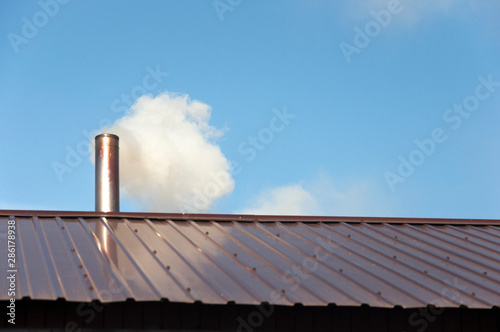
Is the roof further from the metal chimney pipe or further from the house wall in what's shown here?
the metal chimney pipe

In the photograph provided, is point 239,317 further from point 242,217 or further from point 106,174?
point 106,174

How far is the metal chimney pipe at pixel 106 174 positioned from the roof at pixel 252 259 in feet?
8.90

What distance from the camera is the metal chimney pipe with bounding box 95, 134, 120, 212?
53.0ft

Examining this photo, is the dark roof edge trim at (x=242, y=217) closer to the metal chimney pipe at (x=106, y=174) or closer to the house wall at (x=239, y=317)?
the metal chimney pipe at (x=106, y=174)

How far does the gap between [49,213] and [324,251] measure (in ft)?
17.3

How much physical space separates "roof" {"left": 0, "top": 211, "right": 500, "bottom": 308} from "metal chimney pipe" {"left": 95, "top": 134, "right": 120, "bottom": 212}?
2.71 meters

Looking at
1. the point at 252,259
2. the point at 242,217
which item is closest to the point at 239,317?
the point at 252,259

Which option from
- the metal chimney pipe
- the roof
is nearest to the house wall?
the roof

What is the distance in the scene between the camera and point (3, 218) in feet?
42.9

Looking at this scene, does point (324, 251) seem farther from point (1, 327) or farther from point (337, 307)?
point (1, 327)

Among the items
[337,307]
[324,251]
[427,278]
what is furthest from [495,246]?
[337,307]

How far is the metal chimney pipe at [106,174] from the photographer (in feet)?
53.0

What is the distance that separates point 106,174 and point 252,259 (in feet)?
19.4

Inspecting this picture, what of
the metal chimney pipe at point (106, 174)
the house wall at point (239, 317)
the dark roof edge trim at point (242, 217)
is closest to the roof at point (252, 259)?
the dark roof edge trim at point (242, 217)
